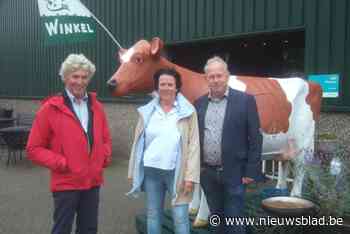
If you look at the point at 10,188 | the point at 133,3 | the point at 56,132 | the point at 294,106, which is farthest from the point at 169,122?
the point at 133,3

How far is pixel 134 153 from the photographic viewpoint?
125 inches

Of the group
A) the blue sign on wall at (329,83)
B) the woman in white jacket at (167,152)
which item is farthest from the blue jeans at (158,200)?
the blue sign on wall at (329,83)

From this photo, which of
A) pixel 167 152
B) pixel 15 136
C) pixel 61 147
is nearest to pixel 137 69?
pixel 167 152

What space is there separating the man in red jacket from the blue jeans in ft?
1.34

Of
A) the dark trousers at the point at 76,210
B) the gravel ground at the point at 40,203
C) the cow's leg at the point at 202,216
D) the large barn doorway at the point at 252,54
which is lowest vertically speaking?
Result: the gravel ground at the point at 40,203

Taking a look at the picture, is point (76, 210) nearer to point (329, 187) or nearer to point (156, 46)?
point (156, 46)

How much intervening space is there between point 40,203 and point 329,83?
15.6 ft

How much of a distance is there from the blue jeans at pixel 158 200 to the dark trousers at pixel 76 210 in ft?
1.42

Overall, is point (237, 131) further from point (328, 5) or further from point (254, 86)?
point (328, 5)

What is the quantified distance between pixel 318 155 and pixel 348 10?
8.24 feet

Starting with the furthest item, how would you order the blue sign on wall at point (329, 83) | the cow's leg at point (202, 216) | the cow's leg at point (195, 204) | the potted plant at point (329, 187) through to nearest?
the blue sign on wall at point (329, 83), the cow's leg at point (195, 204), the cow's leg at point (202, 216), the potted plant at point (329, 187)

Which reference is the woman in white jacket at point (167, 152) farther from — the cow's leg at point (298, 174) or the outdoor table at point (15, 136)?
the outdoor table at point (15, 136)

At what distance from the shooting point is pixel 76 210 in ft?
10.2

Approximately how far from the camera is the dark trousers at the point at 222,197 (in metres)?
3.04
